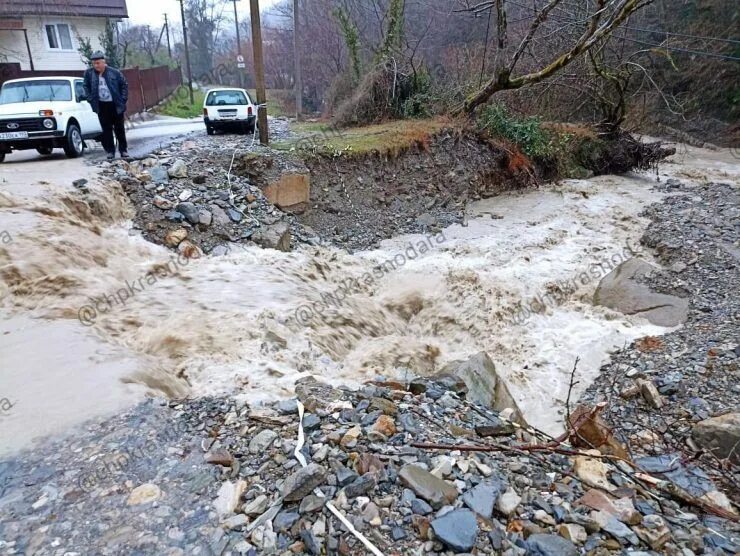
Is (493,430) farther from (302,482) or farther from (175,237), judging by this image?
(175,237)

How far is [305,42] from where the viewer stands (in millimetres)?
26984

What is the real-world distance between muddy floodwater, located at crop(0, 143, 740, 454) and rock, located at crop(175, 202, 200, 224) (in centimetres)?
78

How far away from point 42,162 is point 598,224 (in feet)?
37.0

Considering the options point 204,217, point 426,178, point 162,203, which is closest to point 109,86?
point 162,203

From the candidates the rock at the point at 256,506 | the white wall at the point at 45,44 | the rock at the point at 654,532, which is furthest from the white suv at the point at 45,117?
the white wall at the point at 45,44

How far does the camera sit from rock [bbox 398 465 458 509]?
9.34 ft

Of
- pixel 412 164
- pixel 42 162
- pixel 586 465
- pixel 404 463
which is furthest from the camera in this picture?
pixel 412 164

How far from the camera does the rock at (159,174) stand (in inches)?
341

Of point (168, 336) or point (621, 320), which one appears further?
point (621, 320)

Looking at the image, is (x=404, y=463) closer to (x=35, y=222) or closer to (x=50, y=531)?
(x=50, y=531)

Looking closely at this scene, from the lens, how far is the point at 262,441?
3.42 m

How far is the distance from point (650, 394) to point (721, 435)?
0.86 metres

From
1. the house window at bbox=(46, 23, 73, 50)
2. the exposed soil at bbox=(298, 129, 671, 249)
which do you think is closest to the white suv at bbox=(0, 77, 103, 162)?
the exposed soil at bbox=(298, 129, 671, 249)

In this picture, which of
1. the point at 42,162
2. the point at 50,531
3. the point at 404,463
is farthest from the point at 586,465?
the point at 42,162
